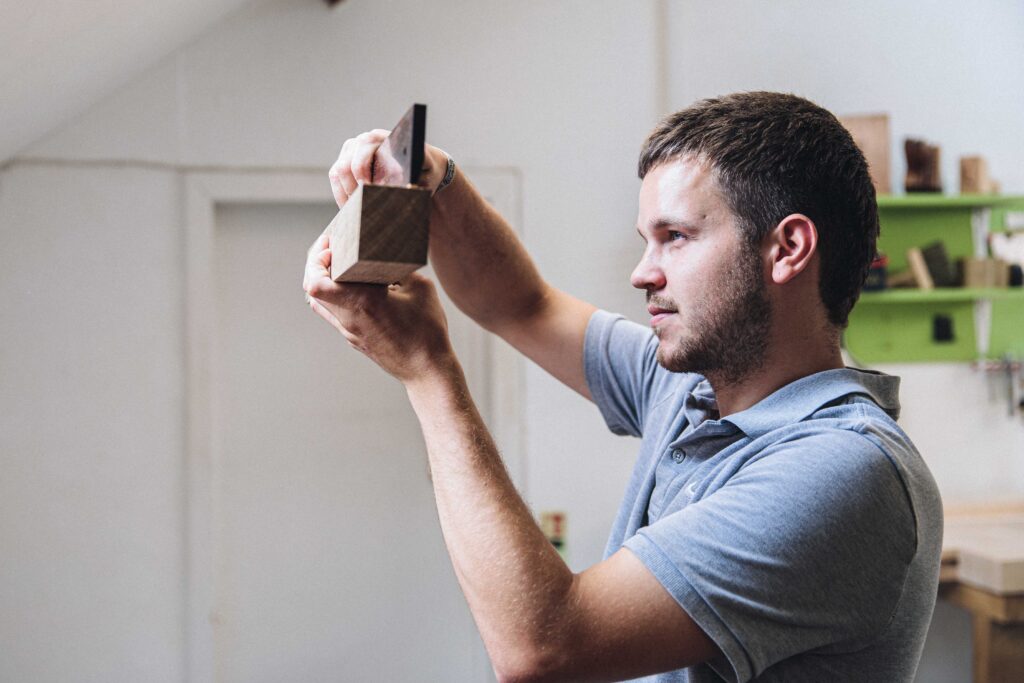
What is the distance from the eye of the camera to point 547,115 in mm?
2992

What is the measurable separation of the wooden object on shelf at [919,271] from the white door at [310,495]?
1631 millimetres

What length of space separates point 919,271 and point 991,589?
1.17 metres

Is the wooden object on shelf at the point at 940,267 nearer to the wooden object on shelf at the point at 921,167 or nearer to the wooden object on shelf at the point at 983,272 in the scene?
the wooden object on shelf at the point at 983,272

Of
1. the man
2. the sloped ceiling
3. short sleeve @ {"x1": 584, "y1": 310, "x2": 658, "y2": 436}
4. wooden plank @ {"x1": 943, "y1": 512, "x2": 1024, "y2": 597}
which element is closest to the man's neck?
the man

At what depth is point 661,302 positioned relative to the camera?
1.07 metres

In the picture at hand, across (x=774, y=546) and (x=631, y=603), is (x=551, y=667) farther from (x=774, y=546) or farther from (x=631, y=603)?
(x=774, y=546)

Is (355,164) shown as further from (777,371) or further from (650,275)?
(777,371)

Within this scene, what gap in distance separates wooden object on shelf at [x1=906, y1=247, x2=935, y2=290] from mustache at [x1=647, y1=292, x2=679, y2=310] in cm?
239

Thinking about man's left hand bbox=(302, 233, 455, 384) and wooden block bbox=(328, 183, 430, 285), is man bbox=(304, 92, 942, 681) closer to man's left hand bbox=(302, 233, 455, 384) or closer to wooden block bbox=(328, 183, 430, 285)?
man's left hand bbox=(302, 233, 455, 384)

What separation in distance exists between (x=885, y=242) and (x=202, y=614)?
2.81 meters

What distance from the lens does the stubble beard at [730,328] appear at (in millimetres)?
1021

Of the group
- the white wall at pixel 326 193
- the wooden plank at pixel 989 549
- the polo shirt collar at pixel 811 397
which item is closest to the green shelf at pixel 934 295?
the white wall at pixel 326 193

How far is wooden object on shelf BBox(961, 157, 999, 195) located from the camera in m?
3.15

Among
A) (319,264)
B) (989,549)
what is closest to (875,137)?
(989,549)
